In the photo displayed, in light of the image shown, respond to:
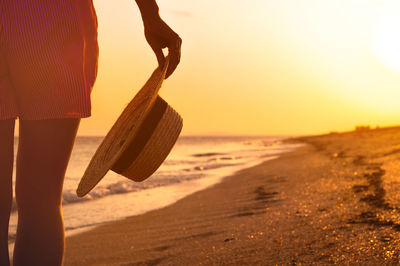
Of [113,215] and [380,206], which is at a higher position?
[380,206]

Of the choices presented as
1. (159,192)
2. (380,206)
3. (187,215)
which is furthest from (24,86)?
(159,192)

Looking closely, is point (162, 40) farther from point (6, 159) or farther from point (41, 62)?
point (6, 159)

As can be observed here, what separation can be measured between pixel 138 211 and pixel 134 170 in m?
4.31

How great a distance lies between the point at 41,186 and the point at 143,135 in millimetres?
508

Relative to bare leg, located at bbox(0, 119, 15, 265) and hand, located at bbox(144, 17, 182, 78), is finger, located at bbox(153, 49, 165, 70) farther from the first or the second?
bare leg, located at bbox(0, 119, 15, 265)

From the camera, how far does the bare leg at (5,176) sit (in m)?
1.29

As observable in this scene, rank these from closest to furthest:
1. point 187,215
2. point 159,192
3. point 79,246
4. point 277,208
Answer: point 79,246
point 277,208
point 187,215
point 159,192

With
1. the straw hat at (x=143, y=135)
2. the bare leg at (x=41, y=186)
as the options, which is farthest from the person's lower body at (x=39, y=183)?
the straw hat at (x=143, y=135)

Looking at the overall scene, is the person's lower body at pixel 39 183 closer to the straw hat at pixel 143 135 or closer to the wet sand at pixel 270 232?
the straw hat at pixel 143 135

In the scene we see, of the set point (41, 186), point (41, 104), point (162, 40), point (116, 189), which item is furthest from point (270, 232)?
point (116, 189)

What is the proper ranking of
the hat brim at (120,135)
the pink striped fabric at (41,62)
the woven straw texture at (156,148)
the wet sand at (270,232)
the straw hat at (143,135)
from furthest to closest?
1. the wet sand at (270,232)
2. the woven straw texture at (156,148)
3. the straw hat at (143,135)
4. the hat brim at (120,135)
5. the pink striped fabric at (41,62)

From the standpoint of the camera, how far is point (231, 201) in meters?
5.58

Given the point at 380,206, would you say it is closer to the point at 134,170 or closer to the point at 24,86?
the point at 134,170

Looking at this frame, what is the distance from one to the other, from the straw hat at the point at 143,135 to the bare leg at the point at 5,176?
280 millimetres
